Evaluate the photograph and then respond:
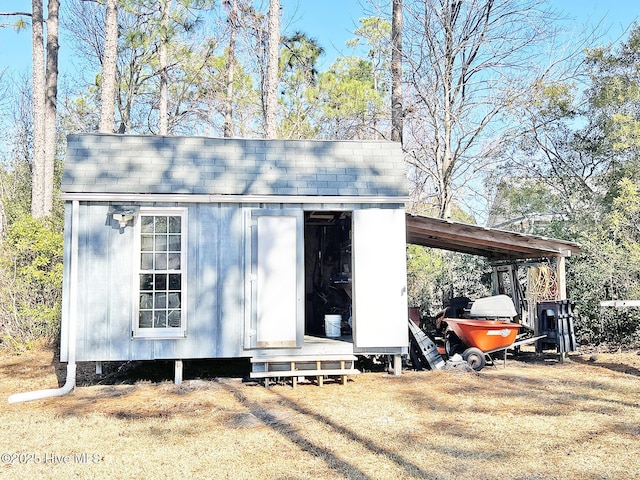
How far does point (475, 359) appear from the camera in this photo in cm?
872

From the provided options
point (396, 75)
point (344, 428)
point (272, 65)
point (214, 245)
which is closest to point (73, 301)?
point (214, 245)

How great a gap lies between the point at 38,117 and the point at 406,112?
8935mm

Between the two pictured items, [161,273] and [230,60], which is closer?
[161,273]

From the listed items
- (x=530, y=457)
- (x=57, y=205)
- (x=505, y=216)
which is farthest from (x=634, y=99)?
(x=57, y=205)

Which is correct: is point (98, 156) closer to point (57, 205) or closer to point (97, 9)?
point (57, 205)

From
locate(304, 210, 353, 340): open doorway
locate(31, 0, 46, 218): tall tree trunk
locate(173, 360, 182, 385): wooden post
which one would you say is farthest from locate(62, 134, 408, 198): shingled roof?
locate(31, 0, 46, 218): tall tree trunk

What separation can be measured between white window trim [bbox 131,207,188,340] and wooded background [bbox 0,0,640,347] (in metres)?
3.89

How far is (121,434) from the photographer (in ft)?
18.1

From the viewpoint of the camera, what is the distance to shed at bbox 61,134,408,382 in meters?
7.61

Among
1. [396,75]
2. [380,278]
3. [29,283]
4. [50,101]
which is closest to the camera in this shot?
[380,278]

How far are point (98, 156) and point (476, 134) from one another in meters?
9.08

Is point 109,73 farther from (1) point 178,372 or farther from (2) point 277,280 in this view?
(1) point 178,372

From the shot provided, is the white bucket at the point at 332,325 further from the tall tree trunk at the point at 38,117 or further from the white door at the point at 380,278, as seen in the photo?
the tall tree trunk at the point at 38,117

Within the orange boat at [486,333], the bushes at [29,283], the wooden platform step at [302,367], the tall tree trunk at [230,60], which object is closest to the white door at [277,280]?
the wooden platform step at [302,367]
